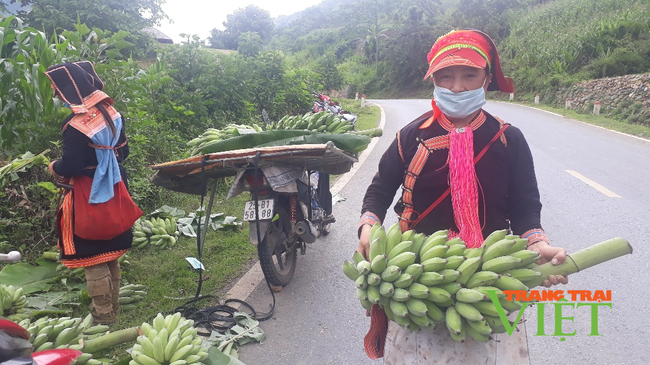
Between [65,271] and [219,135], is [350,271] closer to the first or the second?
[219,135]

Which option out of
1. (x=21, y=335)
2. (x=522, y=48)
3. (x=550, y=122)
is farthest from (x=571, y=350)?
(x=522, y=48)

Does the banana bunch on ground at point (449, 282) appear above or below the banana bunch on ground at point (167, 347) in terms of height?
above

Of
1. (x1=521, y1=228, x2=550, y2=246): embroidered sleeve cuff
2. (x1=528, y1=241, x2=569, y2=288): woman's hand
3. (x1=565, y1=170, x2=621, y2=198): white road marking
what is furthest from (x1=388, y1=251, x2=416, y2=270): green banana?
(x1=565, y1=170, x2=621, y2=198): white road marking

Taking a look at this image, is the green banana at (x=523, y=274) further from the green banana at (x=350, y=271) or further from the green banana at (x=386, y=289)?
the green banana at (x=350, y=271)

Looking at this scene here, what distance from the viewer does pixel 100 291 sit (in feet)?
11.3

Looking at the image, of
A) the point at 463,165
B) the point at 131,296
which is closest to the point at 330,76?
the point at 131,296

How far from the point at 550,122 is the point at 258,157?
1558cm

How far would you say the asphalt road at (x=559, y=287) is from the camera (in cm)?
321

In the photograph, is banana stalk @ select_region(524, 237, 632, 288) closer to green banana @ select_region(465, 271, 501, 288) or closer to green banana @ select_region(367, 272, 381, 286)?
green banana @ select_region(465, 271, 501, 288)

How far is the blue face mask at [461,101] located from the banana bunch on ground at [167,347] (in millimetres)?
1645

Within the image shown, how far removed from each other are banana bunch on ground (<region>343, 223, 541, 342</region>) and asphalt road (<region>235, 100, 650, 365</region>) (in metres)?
1.20

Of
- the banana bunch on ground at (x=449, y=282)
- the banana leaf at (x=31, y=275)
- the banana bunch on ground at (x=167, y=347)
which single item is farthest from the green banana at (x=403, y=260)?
the banana leaf at (x=31, y=275)

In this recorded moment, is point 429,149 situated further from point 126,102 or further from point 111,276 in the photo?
point 126,102

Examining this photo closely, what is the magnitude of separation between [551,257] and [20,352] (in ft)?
5.99
